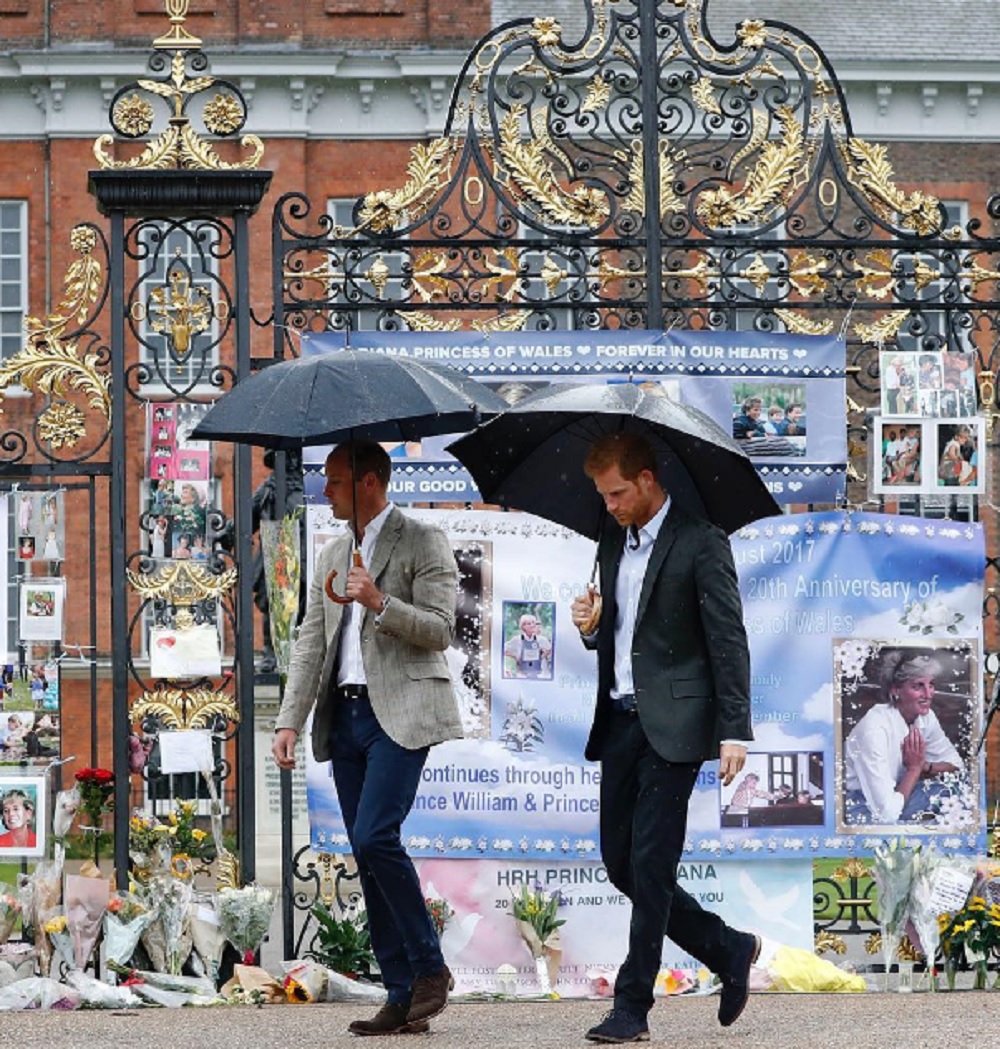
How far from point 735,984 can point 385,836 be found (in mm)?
1247

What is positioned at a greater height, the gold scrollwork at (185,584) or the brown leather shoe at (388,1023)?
the gold scrollwork at (185,584)

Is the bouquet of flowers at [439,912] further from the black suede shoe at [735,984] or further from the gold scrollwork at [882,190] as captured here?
the gold scrollwork at [882,190]

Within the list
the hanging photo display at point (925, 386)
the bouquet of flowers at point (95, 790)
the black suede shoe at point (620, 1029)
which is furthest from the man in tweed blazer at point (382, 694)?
the hanging photo display at point (925, 386)

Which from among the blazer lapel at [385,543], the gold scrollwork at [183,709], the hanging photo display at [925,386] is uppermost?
the hanging photo display at [925,386]

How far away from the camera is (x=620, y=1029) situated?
7543 millimetres

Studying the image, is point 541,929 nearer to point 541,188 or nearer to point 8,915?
point 8,915

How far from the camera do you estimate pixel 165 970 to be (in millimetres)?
9609

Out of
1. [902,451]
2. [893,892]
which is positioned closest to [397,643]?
[893,892]

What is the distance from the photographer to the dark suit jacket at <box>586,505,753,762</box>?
754 centimetres

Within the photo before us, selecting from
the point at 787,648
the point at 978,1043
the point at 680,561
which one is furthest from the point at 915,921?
the point at 680,561

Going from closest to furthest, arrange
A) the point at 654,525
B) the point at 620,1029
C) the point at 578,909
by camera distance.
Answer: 1. the point at 620,1029
2. the point at 654,525
3. the point at 578,909

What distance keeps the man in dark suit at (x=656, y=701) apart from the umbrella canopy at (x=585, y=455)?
0.57ft

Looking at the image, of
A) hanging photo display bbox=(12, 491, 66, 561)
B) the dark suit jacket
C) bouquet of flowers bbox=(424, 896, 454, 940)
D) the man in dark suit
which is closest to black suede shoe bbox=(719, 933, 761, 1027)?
the man in dark suit

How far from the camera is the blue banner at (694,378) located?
1010 centimetres
